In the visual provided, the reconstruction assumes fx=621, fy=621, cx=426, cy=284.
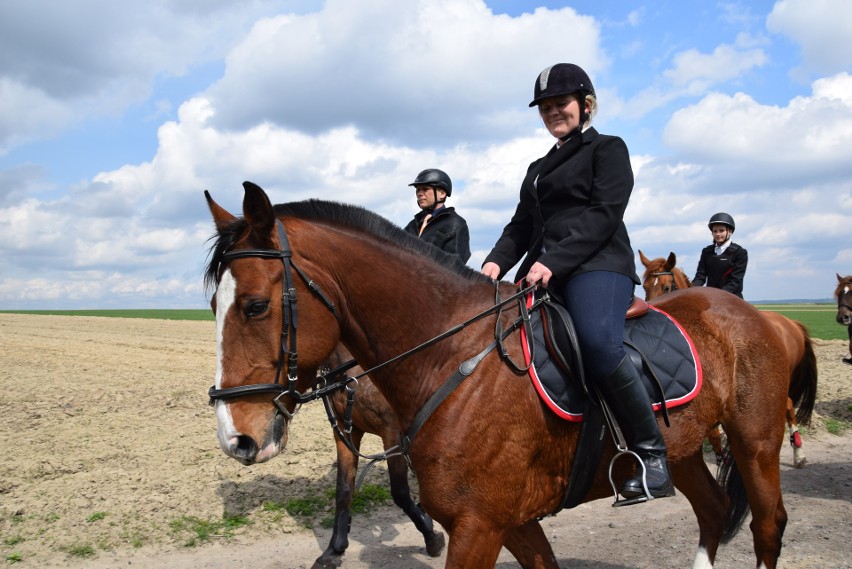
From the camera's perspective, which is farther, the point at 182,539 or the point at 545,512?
the point at 182,539

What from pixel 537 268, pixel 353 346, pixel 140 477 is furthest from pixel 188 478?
pixel 537 268

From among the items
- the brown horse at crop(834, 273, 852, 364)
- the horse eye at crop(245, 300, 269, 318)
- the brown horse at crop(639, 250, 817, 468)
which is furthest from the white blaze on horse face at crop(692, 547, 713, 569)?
the brown horse at crop(834, 273, 852, 364)

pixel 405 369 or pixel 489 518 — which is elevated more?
pixel 405 369

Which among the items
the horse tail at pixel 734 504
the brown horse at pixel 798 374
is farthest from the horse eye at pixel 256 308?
the brown horse at pixel 798 374

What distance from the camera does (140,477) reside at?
735 cm

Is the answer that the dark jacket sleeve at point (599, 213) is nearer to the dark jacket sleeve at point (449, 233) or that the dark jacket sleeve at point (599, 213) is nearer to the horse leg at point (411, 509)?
the dark jacket sleeve at point (449, 233)

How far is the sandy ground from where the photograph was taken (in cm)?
566

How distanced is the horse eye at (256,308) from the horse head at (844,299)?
13020 millimetres

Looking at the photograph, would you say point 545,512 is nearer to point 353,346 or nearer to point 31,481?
point 353,346

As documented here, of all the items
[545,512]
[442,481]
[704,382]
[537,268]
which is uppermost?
[537,268]

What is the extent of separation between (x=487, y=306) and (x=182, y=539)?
4.40 m

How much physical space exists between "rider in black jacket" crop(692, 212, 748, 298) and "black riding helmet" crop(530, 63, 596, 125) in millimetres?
7481

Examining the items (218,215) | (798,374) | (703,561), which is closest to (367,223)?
(218,215)

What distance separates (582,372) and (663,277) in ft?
26.0
